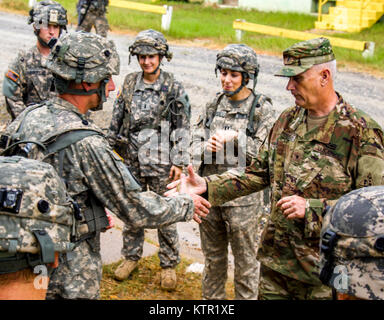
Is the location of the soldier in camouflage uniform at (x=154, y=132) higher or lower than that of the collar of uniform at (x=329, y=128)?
lower

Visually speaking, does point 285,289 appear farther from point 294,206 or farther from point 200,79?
point 200,79

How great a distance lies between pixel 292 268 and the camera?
407cm

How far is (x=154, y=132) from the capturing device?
20.4 ft

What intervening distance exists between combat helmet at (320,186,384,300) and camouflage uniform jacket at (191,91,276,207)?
2.81 m

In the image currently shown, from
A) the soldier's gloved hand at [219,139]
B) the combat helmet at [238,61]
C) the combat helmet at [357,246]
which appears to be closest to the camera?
the combat helmet at [357,246]

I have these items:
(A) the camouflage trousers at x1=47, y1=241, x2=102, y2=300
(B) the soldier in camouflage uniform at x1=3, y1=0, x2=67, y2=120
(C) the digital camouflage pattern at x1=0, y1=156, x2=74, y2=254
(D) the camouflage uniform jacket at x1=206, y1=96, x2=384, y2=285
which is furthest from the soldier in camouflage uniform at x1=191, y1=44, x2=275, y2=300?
(C) the digital camouflage pattern at x1=0, y1=156, x2=74, y2=254

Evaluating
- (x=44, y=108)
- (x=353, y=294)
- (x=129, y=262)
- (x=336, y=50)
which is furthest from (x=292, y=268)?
(x=336, y=50)

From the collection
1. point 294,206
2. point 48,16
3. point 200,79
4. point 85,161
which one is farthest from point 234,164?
point 200,79

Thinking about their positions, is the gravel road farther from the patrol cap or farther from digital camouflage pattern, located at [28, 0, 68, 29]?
the patrol cap

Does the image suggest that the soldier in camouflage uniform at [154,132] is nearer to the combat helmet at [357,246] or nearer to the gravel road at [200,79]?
the gravel road at [200,79]

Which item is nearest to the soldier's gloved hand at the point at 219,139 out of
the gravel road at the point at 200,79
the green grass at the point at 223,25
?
the gravel road at the point at 200,79

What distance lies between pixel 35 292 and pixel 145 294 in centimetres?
317

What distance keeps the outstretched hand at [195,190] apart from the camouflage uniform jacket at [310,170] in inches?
19.3

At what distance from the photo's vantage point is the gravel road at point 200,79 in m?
11.4
